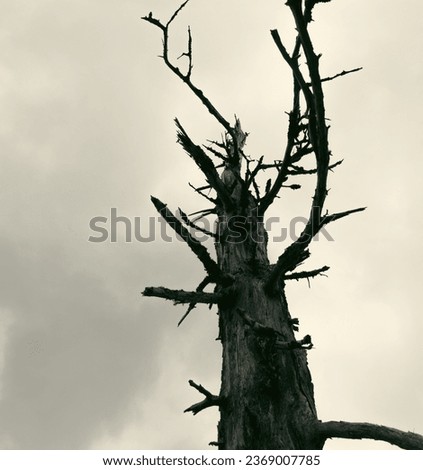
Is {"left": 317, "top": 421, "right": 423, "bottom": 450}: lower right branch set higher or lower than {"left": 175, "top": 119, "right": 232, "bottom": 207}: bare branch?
lower

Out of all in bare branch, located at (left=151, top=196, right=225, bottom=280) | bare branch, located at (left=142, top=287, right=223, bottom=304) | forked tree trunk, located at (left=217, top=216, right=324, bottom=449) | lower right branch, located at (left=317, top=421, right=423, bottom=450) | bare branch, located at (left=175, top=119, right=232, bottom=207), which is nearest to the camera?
lower right branch, located at (left=317, top=421, right=423, bottom=450)

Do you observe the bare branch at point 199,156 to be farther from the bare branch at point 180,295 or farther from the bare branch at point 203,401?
the bare branch at point 203,401

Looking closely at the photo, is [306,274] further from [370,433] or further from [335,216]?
[370,433]

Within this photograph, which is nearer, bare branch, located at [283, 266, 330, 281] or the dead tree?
the dead tree

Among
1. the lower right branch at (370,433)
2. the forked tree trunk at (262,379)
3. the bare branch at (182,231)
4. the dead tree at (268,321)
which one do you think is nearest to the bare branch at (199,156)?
the dead tree at (268,321)

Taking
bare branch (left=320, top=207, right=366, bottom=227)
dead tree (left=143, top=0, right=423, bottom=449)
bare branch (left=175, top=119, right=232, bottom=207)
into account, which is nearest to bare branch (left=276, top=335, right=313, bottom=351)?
dead tree (left=143, top=0, right=423, bottom=449)

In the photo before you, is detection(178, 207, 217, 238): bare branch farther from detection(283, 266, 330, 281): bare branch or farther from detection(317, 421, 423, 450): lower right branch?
detection(317, 421, 423, 450): lower right branch

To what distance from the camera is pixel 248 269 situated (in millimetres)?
4090

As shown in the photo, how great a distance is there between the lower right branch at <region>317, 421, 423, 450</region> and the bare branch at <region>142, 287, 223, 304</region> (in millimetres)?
1220

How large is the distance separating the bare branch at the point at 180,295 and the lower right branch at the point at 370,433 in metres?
1.22

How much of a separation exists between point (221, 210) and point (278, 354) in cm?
242

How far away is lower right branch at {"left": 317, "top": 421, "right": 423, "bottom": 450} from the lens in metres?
2.40

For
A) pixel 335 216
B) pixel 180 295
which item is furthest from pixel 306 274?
pixel 180 295
